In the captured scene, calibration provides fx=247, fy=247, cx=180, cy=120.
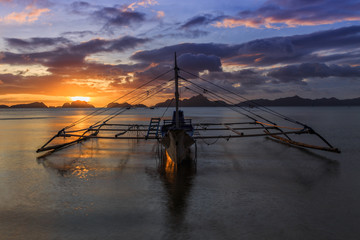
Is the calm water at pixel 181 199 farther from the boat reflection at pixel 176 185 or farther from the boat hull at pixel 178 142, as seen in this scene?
the boat hull at pixel 178 142

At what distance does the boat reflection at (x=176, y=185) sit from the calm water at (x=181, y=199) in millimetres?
45

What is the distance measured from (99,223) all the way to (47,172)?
903 cm

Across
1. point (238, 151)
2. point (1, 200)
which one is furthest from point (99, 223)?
point (238, 151)

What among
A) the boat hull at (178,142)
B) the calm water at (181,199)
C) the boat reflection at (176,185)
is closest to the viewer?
the calm water at (181,199)

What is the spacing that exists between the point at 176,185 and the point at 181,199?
199 cm

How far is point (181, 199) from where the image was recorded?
11.0 m

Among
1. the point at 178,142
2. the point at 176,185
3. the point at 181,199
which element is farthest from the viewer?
the point at 178,142

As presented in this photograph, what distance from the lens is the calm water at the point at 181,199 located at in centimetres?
825

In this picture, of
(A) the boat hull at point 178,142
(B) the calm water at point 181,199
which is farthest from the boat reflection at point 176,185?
(A) the boat hull at point 178,142

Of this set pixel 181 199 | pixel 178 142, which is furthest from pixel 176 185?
pixel 178 142

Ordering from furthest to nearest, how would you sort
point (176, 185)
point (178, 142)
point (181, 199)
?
point (178, 142) → point (176, 185) → point (181, 199)

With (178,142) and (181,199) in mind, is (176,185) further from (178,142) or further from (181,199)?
(178,142)

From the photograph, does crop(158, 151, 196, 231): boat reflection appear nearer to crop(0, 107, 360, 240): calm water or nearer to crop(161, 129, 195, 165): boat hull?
crop(0, 107, 360, 240): calm water

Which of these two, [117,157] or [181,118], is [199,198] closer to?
[117,157]
